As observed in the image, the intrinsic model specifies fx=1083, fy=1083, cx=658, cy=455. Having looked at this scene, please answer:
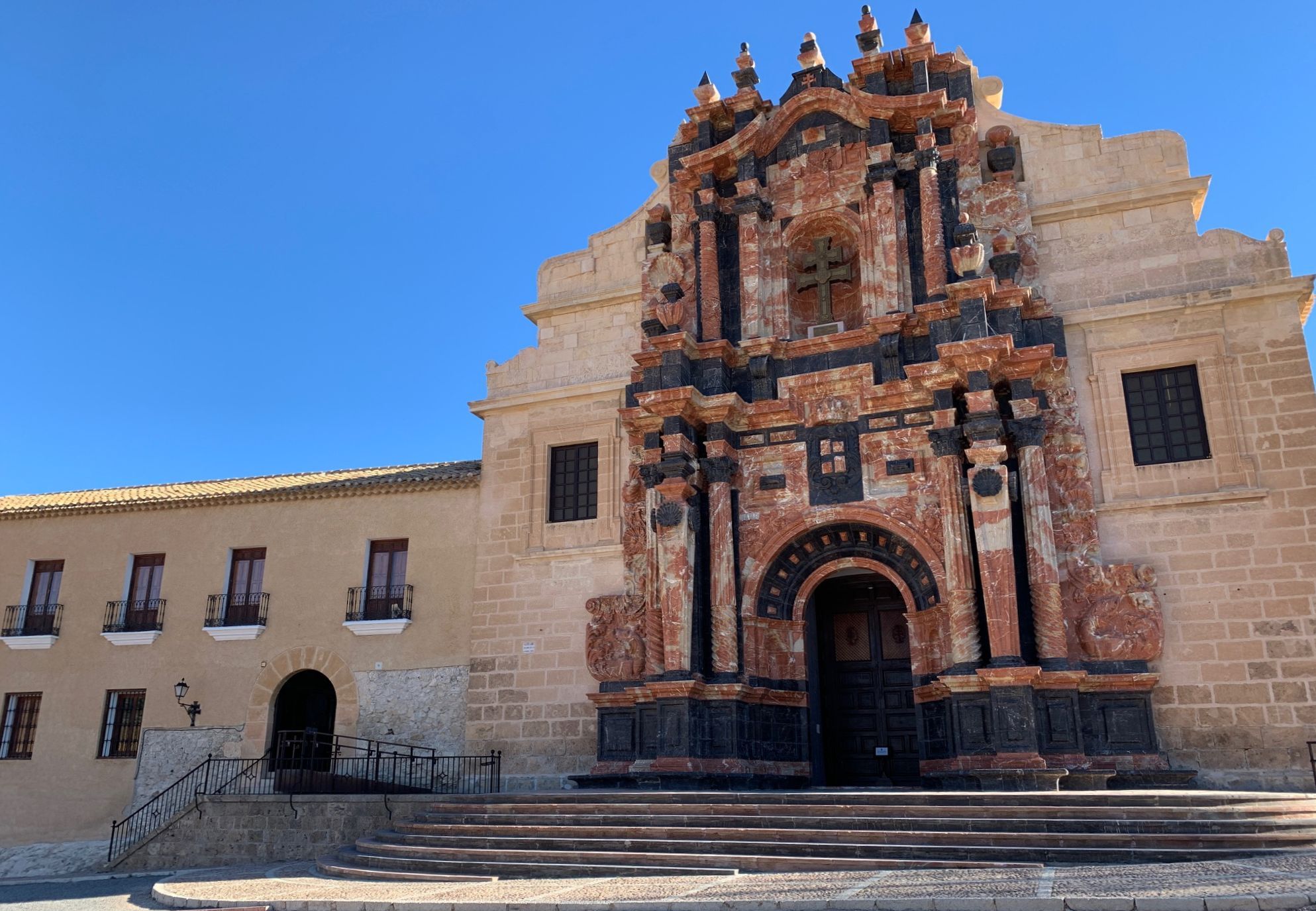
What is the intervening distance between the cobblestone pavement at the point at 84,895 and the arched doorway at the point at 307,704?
416cm

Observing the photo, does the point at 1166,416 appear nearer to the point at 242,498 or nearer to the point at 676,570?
the point at 676,570

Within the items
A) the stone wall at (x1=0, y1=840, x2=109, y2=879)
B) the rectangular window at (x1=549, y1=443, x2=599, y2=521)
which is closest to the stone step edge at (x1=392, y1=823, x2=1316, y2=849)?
the rectangular window at (x1=549, y1=443, x2=599, y2=521)

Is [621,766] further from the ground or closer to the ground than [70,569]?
closer to the ground

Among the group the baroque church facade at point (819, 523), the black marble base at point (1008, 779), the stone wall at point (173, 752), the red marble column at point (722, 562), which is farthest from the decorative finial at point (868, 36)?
the stone wall at point (173, 752)

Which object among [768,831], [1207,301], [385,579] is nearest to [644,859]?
[768,831]

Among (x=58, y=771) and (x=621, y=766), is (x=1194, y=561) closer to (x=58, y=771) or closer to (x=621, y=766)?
(x=621, y=766)

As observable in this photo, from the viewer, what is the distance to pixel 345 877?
11547mm

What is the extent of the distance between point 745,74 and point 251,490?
11348mm

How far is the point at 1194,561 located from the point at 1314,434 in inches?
87.4

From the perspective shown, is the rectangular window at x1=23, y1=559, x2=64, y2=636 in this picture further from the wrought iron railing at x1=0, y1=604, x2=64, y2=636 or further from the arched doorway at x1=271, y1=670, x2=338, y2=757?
the arched doorway at x1=271, y1=670, x2=338, y2=757

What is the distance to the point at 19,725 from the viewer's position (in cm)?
1928

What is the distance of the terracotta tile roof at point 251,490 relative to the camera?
1869 centimetres

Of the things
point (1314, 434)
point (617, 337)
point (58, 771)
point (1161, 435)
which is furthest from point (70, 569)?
point (1314, 434)

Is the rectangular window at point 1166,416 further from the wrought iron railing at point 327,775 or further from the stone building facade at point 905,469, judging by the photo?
the wrought iron railing at point 327,775
